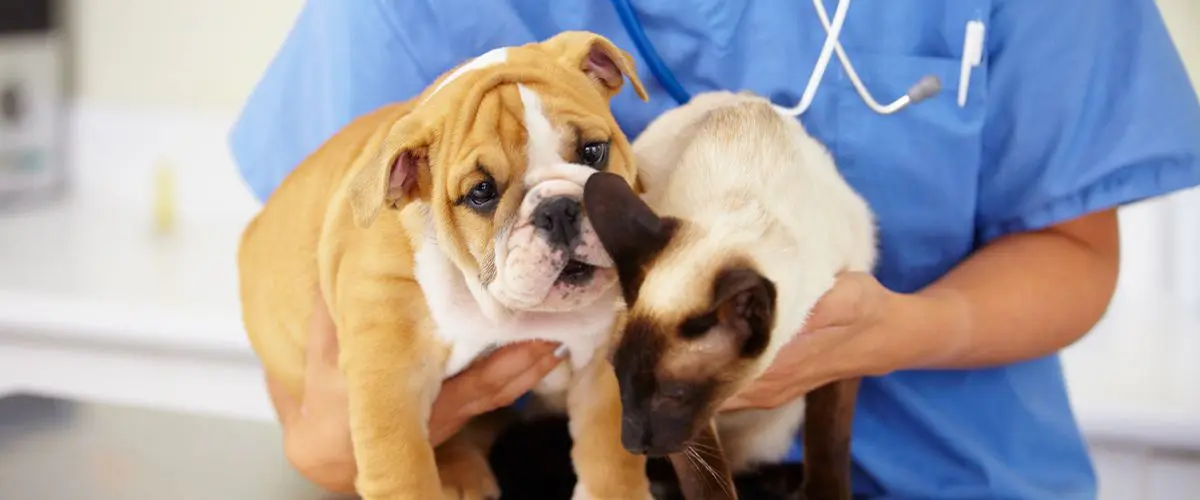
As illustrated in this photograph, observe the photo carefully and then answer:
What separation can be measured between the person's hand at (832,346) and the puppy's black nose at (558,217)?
131mm

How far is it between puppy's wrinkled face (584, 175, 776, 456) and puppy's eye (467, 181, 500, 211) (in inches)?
2.4

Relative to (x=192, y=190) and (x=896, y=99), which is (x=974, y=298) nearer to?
(x=896, y=99)

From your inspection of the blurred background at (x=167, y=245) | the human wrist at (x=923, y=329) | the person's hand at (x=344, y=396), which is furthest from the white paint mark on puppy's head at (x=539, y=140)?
the blurred background at (x=167, y=245)

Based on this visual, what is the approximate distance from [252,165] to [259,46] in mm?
657

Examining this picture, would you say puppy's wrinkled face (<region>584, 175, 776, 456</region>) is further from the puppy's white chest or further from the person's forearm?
the person's forearm

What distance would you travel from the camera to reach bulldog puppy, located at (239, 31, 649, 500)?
0.52m

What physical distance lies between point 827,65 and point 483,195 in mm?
274

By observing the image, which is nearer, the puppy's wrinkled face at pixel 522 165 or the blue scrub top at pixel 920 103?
the puppy's wrinkled face at pixel 522 165

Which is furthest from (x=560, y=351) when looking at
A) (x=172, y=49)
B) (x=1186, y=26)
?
(x=172, y=49)

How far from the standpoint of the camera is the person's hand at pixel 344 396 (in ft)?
2.05

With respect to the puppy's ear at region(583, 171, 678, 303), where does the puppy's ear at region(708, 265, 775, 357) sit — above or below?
below

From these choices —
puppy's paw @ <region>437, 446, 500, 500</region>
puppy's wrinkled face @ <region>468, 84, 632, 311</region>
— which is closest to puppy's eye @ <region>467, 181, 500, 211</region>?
puppy's wrinkled face @ <region>468, 84, 632, 311</region>

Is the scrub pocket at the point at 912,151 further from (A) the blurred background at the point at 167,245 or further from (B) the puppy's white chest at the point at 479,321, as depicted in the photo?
(A) the blurred background at the point at 167,245

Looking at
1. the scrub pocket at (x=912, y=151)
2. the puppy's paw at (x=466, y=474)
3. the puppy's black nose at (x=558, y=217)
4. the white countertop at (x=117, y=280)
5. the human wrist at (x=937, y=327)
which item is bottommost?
the white countertop at (x=117, y=280)
